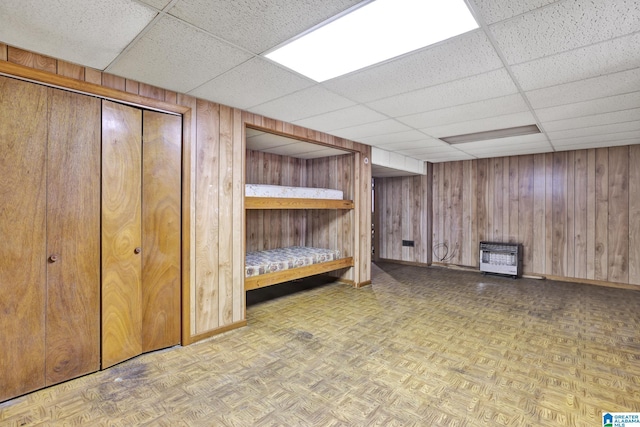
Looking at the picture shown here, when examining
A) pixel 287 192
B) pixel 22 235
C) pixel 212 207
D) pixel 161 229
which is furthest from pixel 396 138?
pixel 22 235

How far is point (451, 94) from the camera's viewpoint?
2611 mm

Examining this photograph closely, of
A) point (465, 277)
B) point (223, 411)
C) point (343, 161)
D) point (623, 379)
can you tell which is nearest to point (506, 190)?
point (465, 277)

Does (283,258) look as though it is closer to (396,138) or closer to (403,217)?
(396,138)

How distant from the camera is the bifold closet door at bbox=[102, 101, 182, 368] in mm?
2301

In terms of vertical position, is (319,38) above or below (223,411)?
above

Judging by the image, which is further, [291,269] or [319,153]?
[319,153]

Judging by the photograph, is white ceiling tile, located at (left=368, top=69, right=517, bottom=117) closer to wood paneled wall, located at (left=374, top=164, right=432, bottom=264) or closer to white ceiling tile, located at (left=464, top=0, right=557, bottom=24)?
white ceiling tile, located at (left=464, top=0, right=557, bottom=24)

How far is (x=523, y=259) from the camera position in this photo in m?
5.57

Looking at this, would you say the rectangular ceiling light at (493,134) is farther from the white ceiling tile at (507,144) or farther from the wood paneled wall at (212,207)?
the wood paneled wall at (212,207)

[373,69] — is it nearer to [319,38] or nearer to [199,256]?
[319,38]

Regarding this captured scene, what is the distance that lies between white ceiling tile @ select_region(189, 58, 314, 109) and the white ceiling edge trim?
257 cm

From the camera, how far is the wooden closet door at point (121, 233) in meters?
2.28

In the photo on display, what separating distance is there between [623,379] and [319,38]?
2.98 m

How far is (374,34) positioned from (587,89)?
1.92m
